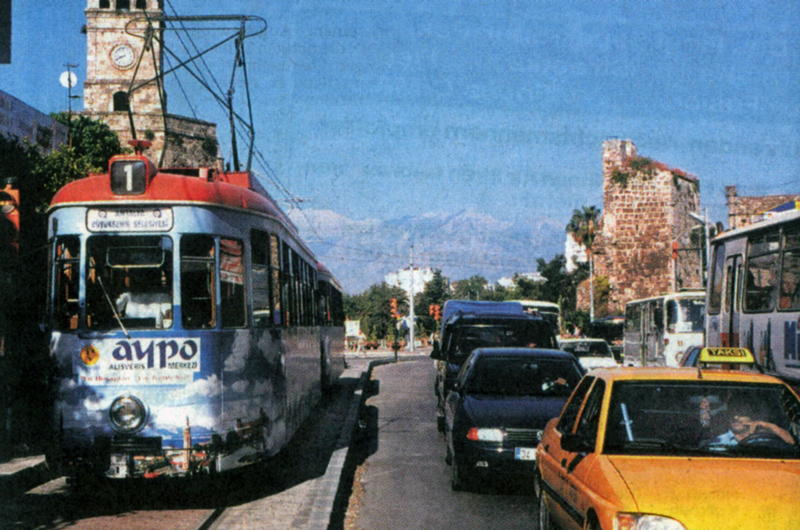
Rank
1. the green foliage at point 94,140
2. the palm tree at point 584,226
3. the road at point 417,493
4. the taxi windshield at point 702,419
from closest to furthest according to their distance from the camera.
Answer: the taxi windshield at point 702,419, the road at point 417,493, the green foliage at point 94,140, the palm tree at point 584,226

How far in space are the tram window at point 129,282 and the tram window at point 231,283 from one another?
1.70ft

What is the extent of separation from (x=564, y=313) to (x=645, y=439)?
7307 centimetres

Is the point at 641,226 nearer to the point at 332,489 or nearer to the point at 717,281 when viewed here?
the point at 717,281

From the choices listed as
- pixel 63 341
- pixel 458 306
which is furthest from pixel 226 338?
pixel 458 306

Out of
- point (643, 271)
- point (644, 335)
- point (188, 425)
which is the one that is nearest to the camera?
point (188, 425)

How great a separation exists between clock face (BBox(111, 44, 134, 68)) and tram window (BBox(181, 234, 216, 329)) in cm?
6261

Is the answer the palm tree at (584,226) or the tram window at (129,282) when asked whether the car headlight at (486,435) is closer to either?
the tram window at (129,282)

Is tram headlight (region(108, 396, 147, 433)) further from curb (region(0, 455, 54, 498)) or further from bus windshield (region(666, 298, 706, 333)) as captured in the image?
bus windshield (region(666, 298, 706, 333))

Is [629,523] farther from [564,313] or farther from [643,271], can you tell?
[564,313]

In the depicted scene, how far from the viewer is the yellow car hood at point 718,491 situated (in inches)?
185

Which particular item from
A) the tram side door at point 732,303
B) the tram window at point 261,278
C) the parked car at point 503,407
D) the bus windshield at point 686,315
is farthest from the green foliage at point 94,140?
the parked car at point 503,407

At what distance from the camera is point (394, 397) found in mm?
23547

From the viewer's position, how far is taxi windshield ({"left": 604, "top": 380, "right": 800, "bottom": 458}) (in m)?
5.58

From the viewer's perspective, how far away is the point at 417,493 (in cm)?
1027
